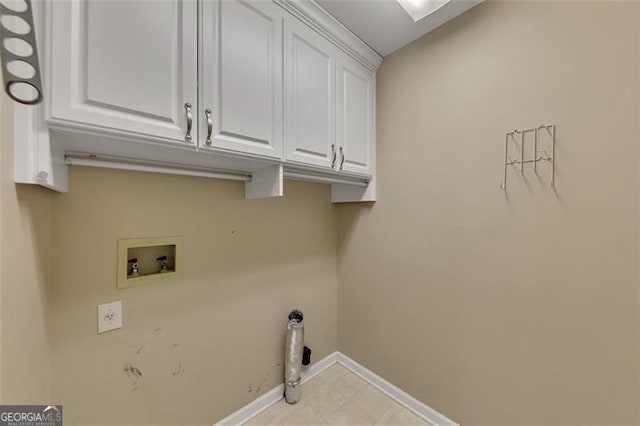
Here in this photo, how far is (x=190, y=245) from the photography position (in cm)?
131

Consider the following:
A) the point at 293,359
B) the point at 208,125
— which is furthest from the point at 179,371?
the point at 208,125

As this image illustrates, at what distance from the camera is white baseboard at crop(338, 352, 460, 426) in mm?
1479

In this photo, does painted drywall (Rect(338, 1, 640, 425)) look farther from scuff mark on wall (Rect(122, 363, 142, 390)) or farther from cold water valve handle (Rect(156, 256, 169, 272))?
scuff mark on wall (Rect(122, 363, 142, 390))

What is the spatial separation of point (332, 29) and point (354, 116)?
0.50 m

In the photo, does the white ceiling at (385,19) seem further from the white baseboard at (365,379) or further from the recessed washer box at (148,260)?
the white baseboard at (365,379)

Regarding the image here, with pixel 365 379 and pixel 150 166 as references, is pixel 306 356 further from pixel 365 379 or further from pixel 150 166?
pixel 150 166

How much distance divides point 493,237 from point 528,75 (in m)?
0.79

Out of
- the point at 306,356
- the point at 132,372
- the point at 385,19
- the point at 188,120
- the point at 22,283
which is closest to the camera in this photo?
the point at 22,283

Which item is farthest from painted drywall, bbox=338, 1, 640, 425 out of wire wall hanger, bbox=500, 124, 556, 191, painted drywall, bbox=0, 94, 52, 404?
painted drywall, bbox=0, 94, 52, 404

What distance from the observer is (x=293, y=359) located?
1.64m

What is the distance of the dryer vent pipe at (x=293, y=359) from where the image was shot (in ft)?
5.37

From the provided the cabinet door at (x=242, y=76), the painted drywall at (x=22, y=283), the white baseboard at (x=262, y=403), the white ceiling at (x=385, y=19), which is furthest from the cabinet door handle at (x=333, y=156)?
the white baseboard at (x=262, y=403)

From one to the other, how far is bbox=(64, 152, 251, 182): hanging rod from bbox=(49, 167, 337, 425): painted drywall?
0.12 meters

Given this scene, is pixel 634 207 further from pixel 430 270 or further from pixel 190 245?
pixel 190 245
